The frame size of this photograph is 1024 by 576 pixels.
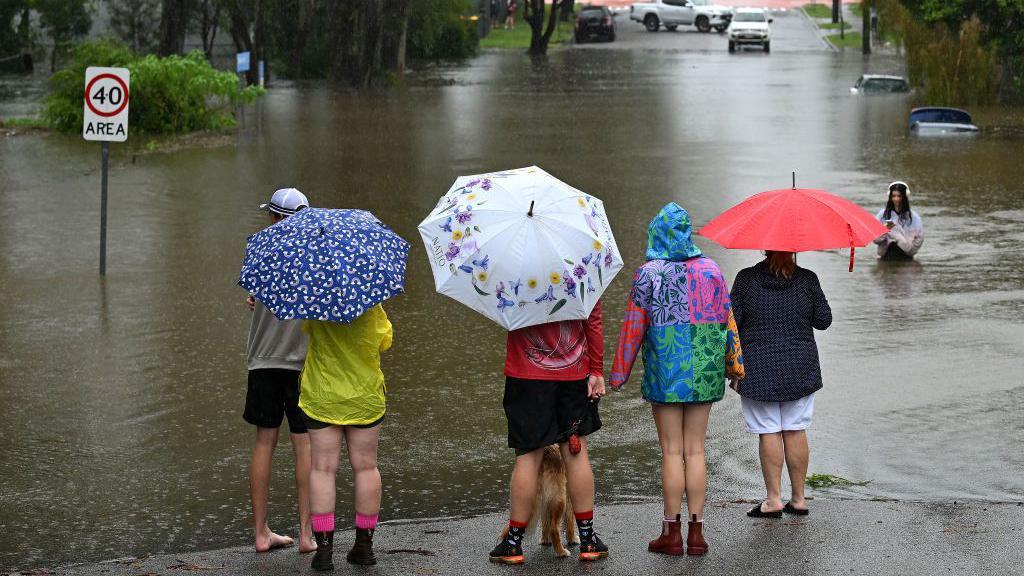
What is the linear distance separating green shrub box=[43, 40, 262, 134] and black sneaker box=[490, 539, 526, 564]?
21462 millimetres

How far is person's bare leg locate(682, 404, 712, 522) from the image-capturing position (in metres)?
6.57

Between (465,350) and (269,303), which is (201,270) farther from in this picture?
(269,303)

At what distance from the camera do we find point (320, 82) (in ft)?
148

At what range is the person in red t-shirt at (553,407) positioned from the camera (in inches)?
251

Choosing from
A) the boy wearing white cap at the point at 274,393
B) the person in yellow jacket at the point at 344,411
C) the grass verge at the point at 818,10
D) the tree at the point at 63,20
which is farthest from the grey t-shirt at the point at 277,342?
the grass verge at the point at 818,10

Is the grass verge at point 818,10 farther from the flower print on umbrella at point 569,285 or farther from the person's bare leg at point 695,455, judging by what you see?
the flower print on umbrella at point 569,285

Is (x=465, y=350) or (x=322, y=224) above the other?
(x=322, y=224)

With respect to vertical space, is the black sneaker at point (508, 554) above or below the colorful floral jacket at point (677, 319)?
below

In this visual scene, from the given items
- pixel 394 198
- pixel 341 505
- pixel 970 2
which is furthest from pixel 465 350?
pixel 970 2

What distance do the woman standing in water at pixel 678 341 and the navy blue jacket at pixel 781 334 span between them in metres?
0.48

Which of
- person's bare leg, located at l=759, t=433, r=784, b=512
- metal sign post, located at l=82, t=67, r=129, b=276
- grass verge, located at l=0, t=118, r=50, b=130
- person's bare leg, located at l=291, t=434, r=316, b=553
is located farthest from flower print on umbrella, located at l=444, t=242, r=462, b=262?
grass verge, located at l=0, t=118, r=50, b=130

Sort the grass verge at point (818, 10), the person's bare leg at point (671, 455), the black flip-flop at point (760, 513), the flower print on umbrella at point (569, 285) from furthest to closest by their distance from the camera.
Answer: the grass verge at point (818, 10), the black flip-flop at point (760, 513), the person's bare leg at point (671, 455), the flower print on umbrella at point (569, 285)

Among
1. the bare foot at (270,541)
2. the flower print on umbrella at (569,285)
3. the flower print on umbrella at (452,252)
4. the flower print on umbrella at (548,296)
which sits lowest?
the bare foot at (270,541)

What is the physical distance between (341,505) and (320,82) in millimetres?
38365
